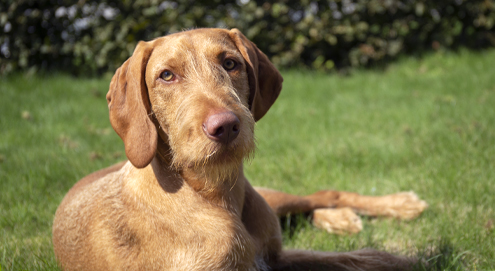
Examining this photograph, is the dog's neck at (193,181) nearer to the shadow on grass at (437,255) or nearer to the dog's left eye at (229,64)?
the dog's left eye at (229,64)

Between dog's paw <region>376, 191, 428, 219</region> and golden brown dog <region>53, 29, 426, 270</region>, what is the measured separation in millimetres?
963

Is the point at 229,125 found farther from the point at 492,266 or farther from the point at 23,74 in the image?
the point at 23,74

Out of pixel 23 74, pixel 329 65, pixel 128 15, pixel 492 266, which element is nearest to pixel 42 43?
pixel 23 74

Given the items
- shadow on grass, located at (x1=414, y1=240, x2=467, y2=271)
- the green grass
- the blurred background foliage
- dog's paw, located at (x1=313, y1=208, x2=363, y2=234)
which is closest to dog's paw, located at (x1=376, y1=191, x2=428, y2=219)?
the green grass

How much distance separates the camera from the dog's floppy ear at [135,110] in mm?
2428

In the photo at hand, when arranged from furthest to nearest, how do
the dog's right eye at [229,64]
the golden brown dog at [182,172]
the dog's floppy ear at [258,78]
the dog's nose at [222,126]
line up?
the dog's floppy ear at [258,78], the dog's right eye at [229,64], the golden brown dog at [182,172], the dog's nose at [222,126]

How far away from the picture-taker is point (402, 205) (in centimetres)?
381

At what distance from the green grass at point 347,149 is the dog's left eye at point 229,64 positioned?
65.6 inches

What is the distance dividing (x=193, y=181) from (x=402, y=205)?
217cm

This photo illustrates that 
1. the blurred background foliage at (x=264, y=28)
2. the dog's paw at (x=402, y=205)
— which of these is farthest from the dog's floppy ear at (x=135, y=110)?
the blurred background foliage at (x=264, y=28)

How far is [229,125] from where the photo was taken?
211cm

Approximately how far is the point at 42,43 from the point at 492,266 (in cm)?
883

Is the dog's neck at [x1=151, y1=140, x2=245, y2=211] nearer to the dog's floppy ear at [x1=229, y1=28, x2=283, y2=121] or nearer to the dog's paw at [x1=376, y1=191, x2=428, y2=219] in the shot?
the dog's floppy ear at [x1=229, y1=28, x2=283, y2=121]

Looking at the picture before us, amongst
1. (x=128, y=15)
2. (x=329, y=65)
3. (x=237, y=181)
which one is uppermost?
(x=237, y=181)
